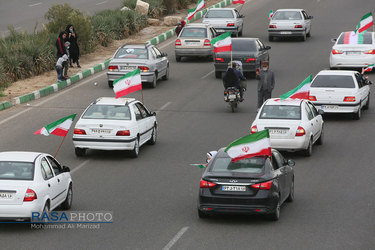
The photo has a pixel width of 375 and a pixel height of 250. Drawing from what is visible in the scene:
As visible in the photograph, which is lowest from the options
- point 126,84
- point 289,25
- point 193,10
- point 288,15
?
point 289,25

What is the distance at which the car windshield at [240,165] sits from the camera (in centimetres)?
1395

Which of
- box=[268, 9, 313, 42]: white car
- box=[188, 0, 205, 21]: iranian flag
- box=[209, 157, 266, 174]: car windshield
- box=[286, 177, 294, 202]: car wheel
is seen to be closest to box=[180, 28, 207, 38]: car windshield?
box=[188, 0, 205, 21]: iranian flag

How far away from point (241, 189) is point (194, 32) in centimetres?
2335

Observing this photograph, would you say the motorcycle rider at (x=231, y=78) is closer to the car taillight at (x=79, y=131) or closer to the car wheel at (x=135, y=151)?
the car wheel at (x=135, y=151)

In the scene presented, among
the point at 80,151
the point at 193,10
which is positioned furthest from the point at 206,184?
the point at 193,10

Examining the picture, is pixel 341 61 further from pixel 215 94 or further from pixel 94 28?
pixel 94 28

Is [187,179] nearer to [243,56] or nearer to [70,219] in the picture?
[70,219]

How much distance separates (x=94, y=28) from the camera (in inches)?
1540

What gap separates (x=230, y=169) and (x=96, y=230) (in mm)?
2478

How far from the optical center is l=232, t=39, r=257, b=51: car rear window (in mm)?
32250

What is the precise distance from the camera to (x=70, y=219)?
14453 millimetres

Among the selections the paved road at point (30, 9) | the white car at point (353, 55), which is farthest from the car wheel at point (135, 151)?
the paved road at point (30, 9)

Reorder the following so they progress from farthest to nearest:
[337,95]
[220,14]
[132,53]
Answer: [220,14]
[132,53]
[337,95]

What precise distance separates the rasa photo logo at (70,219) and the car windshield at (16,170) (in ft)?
2.27
